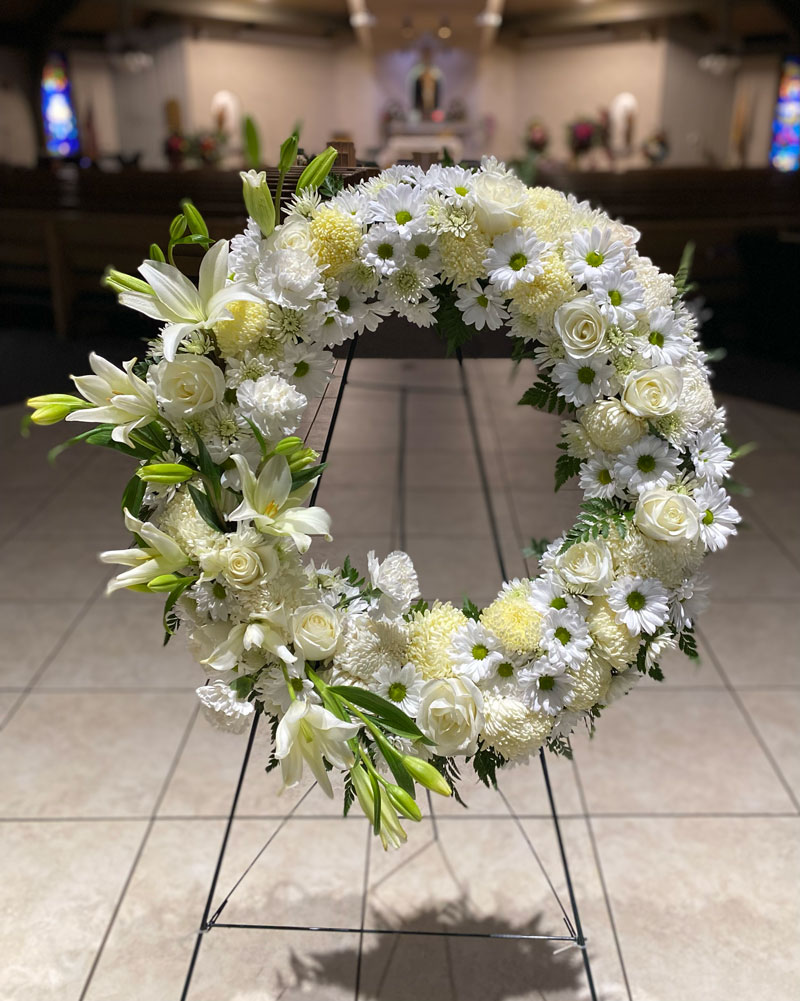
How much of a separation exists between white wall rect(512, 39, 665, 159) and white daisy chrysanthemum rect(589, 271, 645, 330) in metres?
13.1

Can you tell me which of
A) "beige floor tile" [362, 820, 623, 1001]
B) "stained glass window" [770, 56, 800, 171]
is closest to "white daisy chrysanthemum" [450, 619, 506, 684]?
"beige floor tile" [362, 820, 623, 1001]

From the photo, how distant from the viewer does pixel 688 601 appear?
42.1 inches

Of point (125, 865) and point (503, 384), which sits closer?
point (125, 865)

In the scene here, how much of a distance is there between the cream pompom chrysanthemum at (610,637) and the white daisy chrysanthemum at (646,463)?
153 millimetres

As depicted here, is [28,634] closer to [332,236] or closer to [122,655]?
[122,655]

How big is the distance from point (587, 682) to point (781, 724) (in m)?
1.21

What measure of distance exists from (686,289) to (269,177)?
56 cm

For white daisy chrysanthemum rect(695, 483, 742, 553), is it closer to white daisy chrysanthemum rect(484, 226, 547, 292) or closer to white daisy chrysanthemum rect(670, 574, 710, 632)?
white daisy chrysanthemum rect(670, 574, 710, 632)

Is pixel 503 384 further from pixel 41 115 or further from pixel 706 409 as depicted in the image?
pixel 41 115

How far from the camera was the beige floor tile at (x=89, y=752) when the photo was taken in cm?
177

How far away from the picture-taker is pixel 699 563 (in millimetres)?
1050

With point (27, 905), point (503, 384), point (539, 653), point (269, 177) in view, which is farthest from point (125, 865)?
point (503, 384)

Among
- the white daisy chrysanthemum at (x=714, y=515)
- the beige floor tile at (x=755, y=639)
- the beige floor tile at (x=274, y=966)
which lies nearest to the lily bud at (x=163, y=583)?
the white daisy chrysanthemum at (x=714, y=515)

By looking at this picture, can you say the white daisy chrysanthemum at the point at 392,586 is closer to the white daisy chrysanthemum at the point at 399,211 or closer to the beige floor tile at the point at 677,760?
the white daisy chrysanthemum at the point at 399,211
